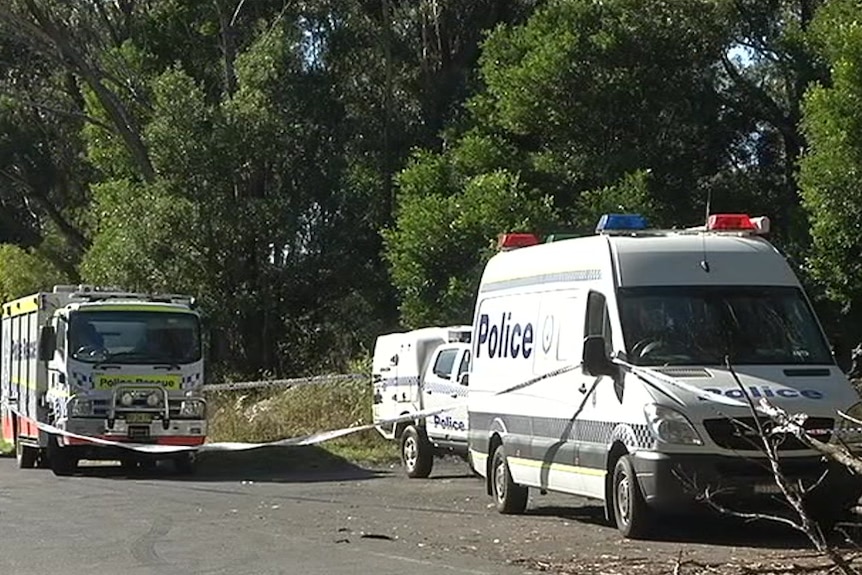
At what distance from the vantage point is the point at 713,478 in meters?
13.6

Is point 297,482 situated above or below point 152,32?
below

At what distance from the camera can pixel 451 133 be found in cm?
3519

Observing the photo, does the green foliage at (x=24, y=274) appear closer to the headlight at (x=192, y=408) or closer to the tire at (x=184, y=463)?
the tire at (x=184, y=463)

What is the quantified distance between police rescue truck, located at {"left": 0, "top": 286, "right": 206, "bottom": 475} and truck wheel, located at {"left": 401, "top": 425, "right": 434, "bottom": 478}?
3311mm

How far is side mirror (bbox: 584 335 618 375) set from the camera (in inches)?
567

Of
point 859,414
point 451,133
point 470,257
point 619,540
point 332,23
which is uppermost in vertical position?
point 332,23

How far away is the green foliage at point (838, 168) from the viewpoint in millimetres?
25250

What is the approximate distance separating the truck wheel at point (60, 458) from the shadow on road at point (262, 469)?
15.1 inches

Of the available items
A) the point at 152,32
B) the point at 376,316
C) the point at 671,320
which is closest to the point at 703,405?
the point at 671,320

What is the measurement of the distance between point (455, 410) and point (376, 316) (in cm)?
1685

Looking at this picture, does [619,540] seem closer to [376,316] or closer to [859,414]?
[859,414]

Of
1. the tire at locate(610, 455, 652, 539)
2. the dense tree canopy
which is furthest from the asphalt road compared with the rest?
the dense tree canopy

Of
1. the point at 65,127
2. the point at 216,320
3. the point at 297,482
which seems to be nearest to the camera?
the point at 297,482

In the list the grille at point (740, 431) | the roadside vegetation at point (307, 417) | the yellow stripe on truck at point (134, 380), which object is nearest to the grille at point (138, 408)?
the yellow stripe on truck at point (134, 380)
